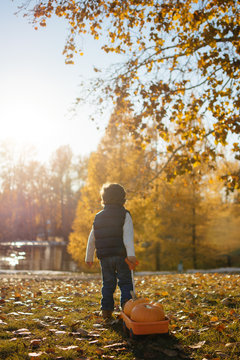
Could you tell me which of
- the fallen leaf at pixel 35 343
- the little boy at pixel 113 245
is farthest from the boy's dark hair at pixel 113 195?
the fallen leaf at pixel 35 343

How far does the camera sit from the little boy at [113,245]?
13.9ft

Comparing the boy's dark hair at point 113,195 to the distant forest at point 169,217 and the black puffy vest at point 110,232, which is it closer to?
the black puffy vest at point 110,232

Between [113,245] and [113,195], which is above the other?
[113,195]

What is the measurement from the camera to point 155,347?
3.07 meters

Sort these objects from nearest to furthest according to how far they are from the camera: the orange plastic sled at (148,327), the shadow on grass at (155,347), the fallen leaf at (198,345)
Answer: the shadow on grass at (155,347) < the fallen leaf at (198,345) < the orange plastic sled at (148,327)

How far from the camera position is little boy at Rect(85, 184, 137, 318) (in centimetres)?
425

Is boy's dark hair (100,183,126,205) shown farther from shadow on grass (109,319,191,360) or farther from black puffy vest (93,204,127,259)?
shadow on grass (109,319,191,360)

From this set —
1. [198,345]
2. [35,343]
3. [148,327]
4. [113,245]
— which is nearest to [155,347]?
[148,327]

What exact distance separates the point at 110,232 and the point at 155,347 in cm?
155

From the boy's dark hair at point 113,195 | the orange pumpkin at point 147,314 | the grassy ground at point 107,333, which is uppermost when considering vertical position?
the boy's dark hair at point 113,195

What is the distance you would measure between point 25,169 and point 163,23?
3366cm

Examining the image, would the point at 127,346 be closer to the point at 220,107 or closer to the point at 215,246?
the point at 220,107

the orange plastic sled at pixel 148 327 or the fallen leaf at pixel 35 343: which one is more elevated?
the orange plastic sled at pixel 148 327

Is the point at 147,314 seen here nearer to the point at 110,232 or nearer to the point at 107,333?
the point at 107,333
